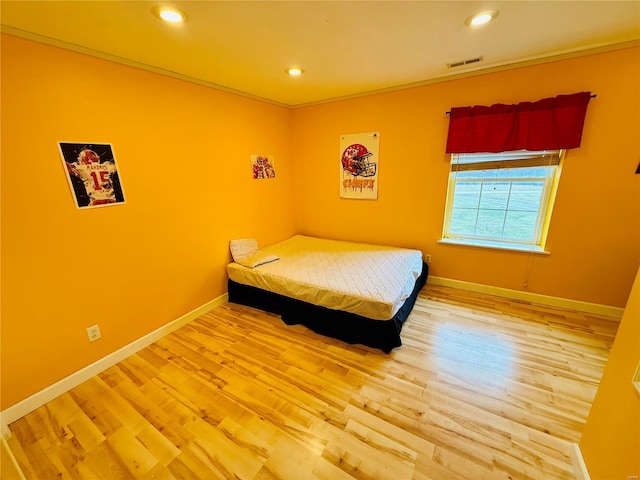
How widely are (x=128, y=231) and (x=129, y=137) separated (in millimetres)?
718

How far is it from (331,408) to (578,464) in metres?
1.23

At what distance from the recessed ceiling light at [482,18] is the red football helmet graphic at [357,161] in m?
1.60

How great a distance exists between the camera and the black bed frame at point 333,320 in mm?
2025

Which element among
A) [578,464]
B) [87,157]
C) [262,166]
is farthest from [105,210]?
[578,464]

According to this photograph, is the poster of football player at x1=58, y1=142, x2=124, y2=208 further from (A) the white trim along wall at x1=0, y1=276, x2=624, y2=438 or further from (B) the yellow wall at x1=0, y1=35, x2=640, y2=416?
(A) the white trim along wall at x1=0, y1=276, x2=624, y2=438

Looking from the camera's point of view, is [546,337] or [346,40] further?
[546,337]

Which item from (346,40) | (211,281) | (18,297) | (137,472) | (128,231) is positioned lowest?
(137,472)

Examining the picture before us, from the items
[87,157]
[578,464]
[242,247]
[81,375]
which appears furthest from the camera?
[242,247]

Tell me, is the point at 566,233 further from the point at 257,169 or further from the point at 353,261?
the point at 257,169

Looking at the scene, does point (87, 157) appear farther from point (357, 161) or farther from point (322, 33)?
point (357, 161)

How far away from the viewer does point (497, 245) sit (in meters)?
2.74

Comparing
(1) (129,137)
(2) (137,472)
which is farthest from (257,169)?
(2) (137,472)

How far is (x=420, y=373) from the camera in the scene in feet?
6.03

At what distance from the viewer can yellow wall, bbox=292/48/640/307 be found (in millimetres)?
2090
